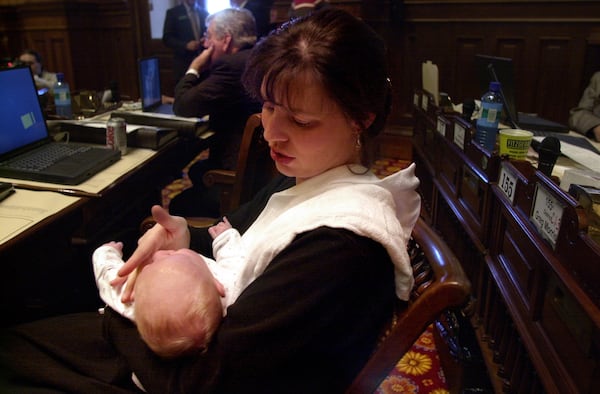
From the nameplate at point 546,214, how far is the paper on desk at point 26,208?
124cm

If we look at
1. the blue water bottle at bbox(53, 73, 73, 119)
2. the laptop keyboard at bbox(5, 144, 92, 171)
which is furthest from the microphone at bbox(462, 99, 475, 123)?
the blue water bottle at bbox(53, 73, 73, 119)

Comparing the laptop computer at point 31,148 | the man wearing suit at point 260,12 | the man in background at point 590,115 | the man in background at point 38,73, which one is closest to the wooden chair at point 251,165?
the laptop computer at point 31,148

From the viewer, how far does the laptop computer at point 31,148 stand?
Answer: 5.35ft

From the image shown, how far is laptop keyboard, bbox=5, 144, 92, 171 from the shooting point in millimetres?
1670

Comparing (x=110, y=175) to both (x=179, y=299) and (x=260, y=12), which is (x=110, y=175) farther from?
(x=260, y=12)

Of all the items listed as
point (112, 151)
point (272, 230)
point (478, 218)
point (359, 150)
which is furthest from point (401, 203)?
point (112, 151)

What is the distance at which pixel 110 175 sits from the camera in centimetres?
175

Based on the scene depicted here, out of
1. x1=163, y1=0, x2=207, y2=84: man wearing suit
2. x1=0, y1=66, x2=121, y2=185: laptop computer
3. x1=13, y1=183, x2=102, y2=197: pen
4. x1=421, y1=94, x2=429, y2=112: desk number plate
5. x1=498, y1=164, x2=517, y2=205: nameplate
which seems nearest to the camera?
x1=498, y1=164, x2=517, y2=205: nameplate

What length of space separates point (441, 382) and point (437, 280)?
125cm

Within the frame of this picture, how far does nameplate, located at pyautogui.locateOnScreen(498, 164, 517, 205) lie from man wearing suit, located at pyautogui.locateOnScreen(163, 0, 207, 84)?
388 centimetres

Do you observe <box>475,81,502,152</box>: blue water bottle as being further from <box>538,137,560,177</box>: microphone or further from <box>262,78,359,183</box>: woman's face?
<box>262,78,359,183</box>: woman's face

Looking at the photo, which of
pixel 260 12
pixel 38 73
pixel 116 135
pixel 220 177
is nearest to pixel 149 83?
pixel 116 135

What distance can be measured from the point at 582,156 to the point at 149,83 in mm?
2247

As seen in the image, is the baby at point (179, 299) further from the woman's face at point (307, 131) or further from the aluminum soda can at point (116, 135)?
the aluminum soda can at point (116, 135)
